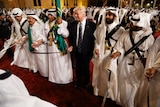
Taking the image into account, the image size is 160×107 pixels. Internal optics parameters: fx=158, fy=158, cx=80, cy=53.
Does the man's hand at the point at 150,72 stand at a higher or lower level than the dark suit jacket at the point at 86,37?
lower

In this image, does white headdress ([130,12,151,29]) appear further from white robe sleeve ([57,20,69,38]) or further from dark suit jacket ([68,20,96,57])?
white robe sleeve ([57,20,69,38])

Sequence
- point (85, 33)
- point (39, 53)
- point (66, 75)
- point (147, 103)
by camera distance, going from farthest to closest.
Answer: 1. point (39, 53)
2. point (66, 75)
3. point (85, 33)
4. point (147, 103)

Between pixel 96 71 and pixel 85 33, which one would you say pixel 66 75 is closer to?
pixel 96 71

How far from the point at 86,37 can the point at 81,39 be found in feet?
0.34

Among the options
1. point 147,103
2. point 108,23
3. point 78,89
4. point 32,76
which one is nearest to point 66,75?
point 78,89

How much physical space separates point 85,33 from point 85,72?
84 cm

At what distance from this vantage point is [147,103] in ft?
7.04

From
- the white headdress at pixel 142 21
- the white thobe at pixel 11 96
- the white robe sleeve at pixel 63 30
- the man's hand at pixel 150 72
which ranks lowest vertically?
the man's hand at pixel 150 72

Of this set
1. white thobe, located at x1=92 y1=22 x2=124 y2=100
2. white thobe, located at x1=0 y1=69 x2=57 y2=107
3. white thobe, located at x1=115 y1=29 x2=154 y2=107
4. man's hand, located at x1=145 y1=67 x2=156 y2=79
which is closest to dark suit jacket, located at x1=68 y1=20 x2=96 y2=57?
white thobe, located at x1=92 y1=22 x2=124 y2=100

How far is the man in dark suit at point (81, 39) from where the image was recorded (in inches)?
109

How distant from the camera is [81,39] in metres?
2.87

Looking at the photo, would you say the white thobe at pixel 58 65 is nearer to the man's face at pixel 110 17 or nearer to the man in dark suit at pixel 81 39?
the man in dark suit at pixel 81 39

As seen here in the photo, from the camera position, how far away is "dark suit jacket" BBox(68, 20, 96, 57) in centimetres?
281

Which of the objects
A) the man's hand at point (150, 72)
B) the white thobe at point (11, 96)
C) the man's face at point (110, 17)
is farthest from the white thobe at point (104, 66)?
the white thobe at point (11, 96)
